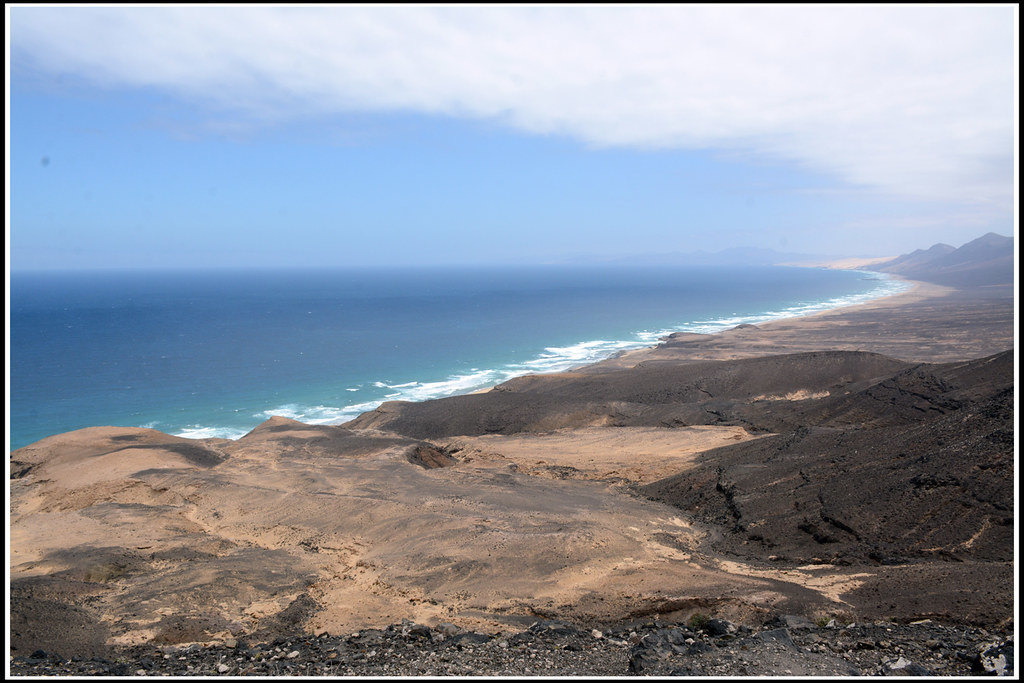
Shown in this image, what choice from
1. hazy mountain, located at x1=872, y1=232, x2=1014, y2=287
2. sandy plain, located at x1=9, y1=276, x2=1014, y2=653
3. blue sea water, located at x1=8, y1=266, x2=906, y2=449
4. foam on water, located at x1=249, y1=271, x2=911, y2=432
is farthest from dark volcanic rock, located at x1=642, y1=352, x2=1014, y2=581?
hazy mountain, located at x1=872, y1=232, x2=1014, y2=287

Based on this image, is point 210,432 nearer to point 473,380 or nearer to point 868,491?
point 473,380

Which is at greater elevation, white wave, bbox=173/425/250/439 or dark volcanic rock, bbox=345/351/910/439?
dark volcanic rock, bbox=345/351/910/439

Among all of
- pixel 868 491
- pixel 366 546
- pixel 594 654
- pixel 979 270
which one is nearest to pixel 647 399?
pixel 868 491

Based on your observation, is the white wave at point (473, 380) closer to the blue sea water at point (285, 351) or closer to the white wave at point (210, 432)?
the white wave at point (210, 432)

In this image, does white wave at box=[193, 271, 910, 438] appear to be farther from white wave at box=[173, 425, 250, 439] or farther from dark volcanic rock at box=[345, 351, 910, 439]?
dark volcanic rock at box=[345, 351, 910, 439]

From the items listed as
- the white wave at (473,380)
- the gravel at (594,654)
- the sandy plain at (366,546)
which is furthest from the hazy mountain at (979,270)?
the gravel at (594,654)

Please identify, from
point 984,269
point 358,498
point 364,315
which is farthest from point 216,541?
point 984,269
